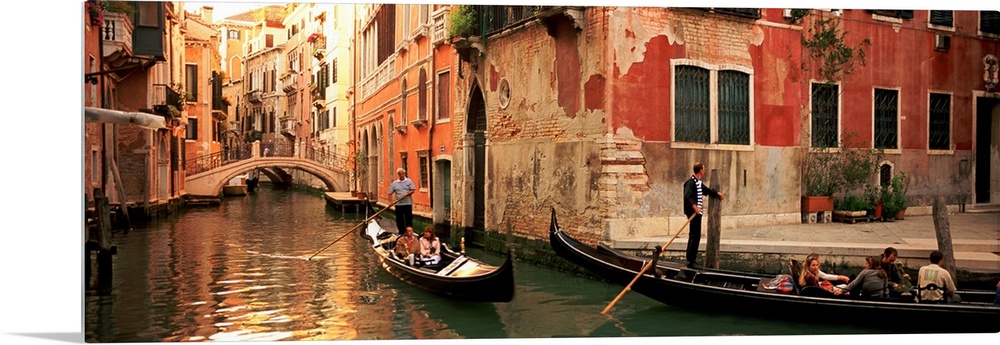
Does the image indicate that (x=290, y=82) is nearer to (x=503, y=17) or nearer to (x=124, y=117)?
(x=124, y=117)

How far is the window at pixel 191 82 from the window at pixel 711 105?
9.53ft

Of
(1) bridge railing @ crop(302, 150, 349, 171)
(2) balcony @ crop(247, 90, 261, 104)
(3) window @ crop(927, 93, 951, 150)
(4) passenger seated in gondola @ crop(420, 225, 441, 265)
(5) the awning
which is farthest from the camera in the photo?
(3) window @ crop(927, 93, 951, 150)

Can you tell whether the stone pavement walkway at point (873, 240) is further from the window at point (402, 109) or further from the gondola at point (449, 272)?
the window at point (402, 109)

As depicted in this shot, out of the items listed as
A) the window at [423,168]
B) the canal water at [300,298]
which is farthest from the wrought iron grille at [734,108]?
the window at [423,168]

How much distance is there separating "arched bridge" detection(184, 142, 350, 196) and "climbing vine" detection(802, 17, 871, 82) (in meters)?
3.15

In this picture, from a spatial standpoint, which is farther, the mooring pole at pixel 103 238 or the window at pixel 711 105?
the window at pixel 711 105

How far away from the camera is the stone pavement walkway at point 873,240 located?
6.05 meters

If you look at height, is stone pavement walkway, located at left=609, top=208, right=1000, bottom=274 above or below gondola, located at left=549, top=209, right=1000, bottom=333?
above

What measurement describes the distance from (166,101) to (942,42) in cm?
466

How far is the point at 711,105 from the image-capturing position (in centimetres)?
670

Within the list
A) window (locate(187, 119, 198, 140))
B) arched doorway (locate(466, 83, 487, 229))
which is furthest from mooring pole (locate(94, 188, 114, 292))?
arched doorway (locate(466, 83, 487, 229))

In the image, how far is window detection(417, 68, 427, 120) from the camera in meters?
6.65

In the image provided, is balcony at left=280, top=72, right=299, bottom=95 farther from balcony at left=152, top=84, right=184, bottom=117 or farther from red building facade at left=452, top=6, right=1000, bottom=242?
red building facade at left=452, top=6, right=1000, bottom=242

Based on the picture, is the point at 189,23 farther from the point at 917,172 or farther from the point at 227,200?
the point at 917,172
